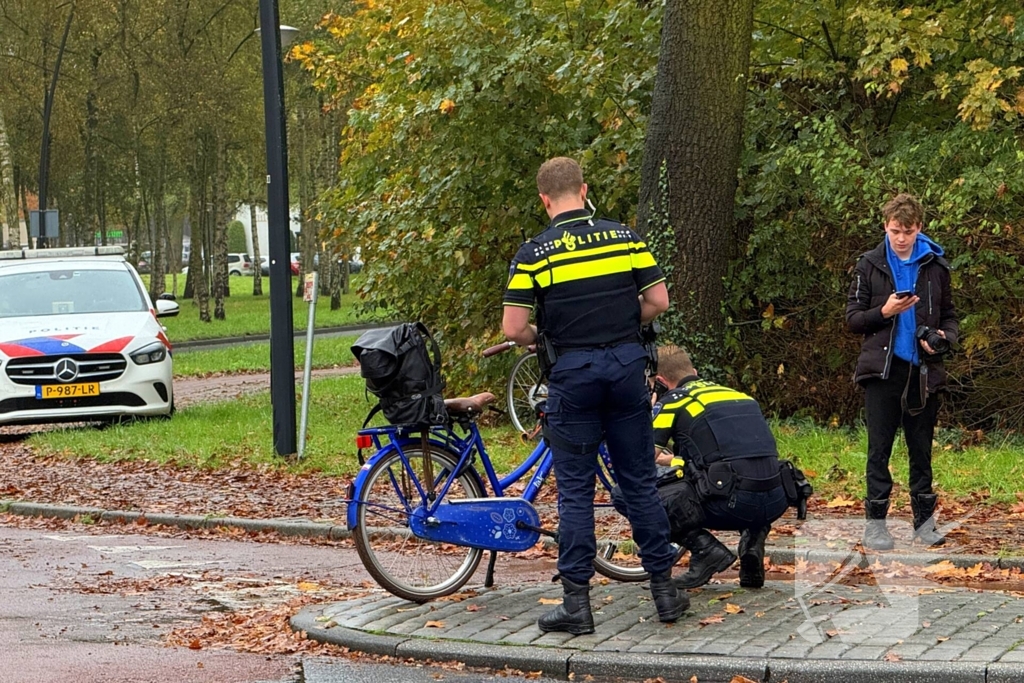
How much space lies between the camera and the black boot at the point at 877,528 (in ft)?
26.5

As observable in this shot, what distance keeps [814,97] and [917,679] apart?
8.31 metres

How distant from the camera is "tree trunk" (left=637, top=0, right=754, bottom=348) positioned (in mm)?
11883

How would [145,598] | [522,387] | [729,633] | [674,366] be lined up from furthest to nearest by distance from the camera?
[522,387]
[145,598]
[674,366]
[729,633]

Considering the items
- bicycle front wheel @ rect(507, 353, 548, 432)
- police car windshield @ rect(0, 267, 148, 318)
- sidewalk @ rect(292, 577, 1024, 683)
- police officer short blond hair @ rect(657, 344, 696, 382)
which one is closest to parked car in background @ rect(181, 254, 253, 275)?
police car windshield @ rect(0, 267, 148, 318)

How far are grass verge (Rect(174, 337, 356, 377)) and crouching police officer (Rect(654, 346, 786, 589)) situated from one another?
19734 mm

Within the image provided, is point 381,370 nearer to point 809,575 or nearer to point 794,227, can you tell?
point 809,575

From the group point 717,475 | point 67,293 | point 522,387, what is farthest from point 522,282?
point 67,293

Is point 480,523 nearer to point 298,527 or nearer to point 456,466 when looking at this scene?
point 456,466

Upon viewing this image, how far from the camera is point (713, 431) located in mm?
6879

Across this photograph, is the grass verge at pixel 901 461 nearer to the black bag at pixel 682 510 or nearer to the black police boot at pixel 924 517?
the black police boot at pixel 924 517

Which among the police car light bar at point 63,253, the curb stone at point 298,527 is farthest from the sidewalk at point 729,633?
the police car light bar at point 63,253

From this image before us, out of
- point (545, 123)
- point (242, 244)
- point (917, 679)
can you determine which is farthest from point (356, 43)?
point (242, 244)

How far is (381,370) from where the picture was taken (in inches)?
278

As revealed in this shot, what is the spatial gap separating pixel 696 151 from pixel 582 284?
6.00 m
